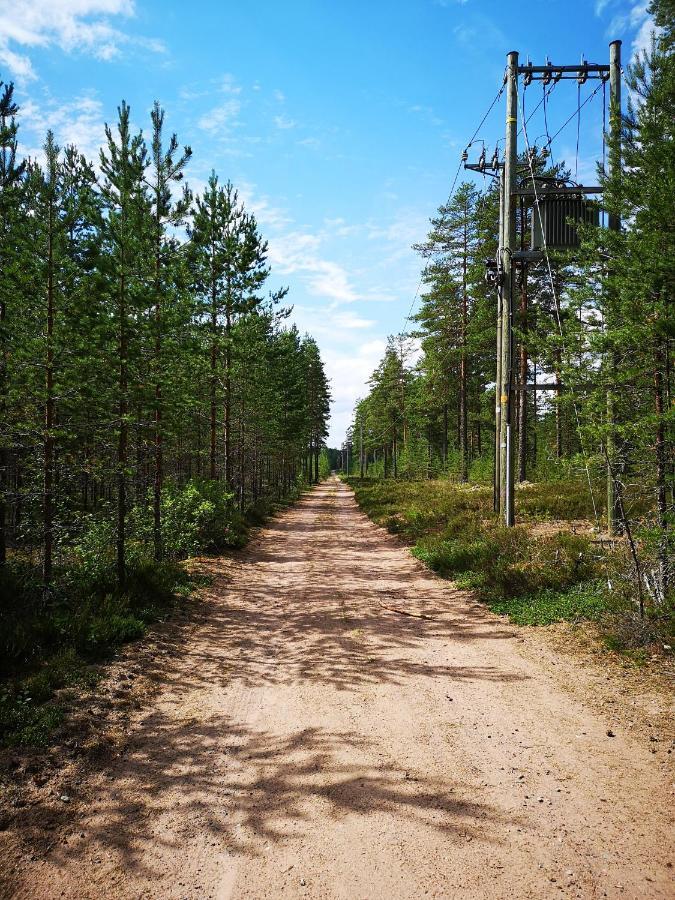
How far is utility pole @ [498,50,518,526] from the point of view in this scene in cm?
1223

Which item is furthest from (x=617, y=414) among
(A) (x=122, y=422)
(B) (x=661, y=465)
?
(A) (x=122, y=422)

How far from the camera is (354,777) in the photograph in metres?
3.76

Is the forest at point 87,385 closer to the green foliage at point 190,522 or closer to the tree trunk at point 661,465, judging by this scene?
the green foliage at point 190,522

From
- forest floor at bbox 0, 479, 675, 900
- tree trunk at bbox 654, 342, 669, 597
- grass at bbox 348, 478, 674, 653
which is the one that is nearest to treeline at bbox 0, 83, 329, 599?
forest floor at bbox 0, 479, 675, 900

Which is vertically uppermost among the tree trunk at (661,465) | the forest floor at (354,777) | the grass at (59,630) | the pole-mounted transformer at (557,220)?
the pole-mounted transformer at (557,220)

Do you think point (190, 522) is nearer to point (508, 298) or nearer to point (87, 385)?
point (87, 385)

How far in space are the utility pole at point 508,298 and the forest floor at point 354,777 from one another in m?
5.98

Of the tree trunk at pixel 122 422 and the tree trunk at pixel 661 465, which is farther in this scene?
the tree trunk at pixel 122 422

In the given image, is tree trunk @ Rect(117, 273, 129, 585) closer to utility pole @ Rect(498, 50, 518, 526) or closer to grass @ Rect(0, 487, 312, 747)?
grass @ Rect(0, 487, 312, 747)

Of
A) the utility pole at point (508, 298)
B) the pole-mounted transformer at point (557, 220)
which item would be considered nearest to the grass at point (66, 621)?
the utility pole at point (508, 298)

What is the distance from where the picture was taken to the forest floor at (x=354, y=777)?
288cm

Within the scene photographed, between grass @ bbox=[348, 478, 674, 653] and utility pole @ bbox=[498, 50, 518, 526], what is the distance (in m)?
1.35

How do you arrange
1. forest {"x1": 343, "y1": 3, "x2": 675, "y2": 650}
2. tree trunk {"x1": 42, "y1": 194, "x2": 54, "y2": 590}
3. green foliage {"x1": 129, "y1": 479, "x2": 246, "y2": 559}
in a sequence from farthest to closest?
green foliage {"x1": 129, "y1": 479, "x2": 246, "y2": 559} → tree trunk {"x1": 42, "y1": 194, "x2": 54, "y2": 590} → forest {"x1": 343, "y1": 3, "x2": 675, "y2": 650}

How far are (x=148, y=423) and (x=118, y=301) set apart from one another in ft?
7.63
